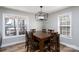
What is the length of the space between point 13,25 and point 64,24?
0.90 meters

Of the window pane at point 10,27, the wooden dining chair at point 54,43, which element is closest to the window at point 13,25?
the window pane at point 10,27

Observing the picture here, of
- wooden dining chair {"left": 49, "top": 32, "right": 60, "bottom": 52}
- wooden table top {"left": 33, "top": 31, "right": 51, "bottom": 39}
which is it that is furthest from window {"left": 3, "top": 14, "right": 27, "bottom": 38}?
wooden dining chair {"left": 49, "top": 32, "right": 60, "bottom": 52}

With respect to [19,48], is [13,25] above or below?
above

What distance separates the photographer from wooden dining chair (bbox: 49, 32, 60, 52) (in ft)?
5.07

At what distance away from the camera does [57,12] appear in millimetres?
1552

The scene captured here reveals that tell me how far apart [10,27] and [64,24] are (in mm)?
948

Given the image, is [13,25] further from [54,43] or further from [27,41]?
[54,43]

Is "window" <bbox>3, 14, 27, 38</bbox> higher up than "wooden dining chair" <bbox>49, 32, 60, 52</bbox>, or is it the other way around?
"window" <bbox>3, 14, 27, 38</bbox>

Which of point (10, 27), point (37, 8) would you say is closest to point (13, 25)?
point (10, 27)

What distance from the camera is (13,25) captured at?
5.02 ft

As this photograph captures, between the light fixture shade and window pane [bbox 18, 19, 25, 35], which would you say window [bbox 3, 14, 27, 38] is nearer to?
window pane [bbox 18, 19, 25, 35]

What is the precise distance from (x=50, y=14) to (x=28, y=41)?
0.62 m

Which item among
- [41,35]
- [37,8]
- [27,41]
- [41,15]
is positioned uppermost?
[37,8]

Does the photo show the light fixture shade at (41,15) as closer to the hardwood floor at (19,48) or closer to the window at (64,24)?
the window at (64,24)
